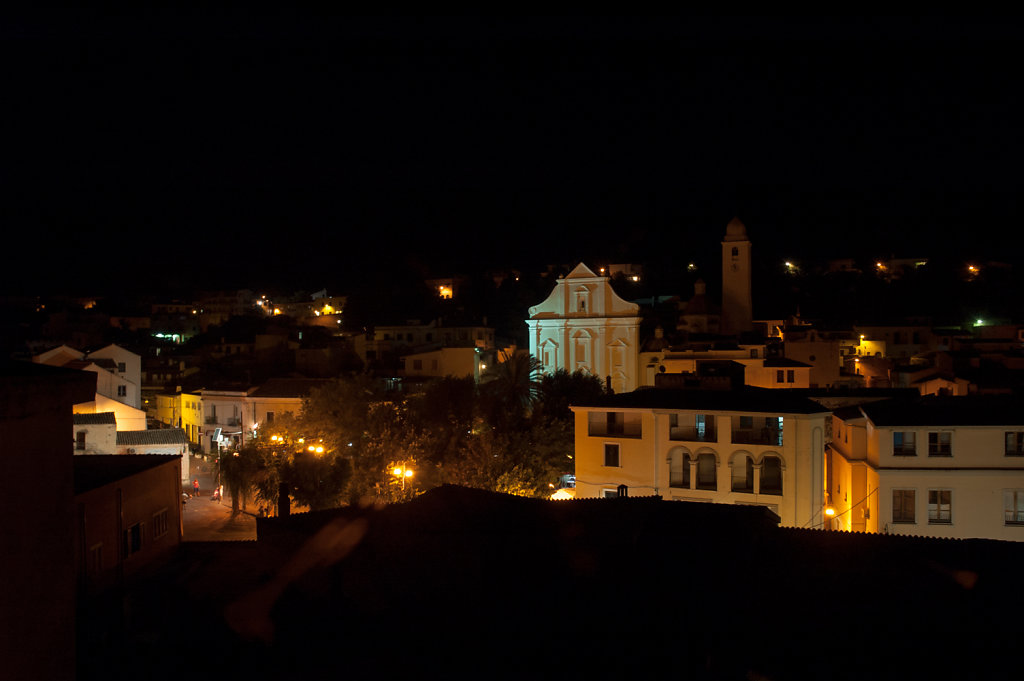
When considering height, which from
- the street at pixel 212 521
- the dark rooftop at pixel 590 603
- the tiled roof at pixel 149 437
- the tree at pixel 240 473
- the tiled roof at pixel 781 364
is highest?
the tiled roof at pixel 781 364

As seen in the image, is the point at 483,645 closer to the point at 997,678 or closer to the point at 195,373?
the point at 997,678

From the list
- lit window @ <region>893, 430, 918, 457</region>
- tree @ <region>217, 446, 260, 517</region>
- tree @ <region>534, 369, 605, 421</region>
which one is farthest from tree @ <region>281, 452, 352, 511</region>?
lit window @ <region>893, 430, 918, 457</region>

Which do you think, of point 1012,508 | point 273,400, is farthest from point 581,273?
point 1012,508

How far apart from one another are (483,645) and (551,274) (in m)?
77.7

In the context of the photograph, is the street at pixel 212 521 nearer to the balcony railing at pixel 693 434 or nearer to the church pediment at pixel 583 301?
the balcony railing at pixel 693 434

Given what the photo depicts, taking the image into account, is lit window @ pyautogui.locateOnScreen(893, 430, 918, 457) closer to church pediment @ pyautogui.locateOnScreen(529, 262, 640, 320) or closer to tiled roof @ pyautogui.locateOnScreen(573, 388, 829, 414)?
tiled roof @ pyautogui.locateOnScreen(573, 388, 829, 414)

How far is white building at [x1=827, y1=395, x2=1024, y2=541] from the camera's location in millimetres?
16781

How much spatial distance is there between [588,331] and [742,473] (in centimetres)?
2113

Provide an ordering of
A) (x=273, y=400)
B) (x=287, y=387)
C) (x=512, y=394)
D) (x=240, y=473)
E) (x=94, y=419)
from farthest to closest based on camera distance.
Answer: (x=287, y=387)
(x=273, y=400)
(x=512, y=394)
(x=94, y=419)
(x=240, y=473)

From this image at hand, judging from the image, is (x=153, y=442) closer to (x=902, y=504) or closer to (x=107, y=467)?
(x=107, y=467)

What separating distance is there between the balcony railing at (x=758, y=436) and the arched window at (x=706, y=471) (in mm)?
896

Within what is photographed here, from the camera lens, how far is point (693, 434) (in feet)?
66.8

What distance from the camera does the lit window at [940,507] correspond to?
16.9m

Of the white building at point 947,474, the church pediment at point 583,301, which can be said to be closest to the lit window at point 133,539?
the white building at point 947,474
